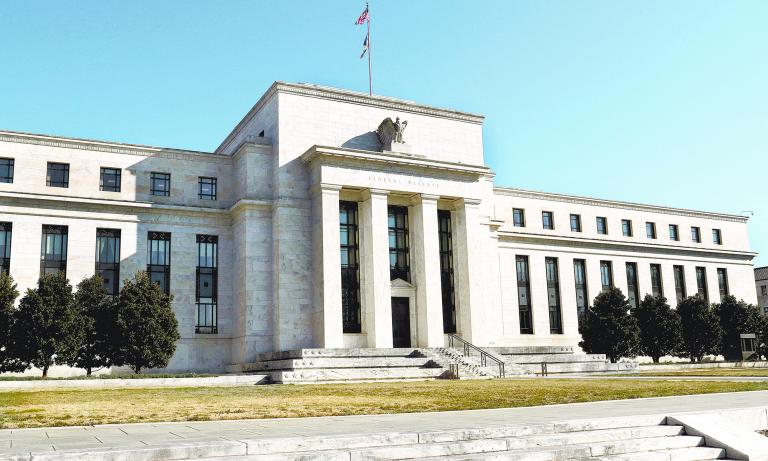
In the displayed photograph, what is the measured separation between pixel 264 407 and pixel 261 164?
97.8 ft

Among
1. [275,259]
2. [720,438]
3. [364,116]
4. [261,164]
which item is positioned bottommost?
[720,438]

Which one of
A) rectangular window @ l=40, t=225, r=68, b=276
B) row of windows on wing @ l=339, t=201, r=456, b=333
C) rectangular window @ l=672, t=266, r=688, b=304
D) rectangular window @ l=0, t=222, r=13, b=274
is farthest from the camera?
rectangular window @ l=672, t=266, r=688, b=304

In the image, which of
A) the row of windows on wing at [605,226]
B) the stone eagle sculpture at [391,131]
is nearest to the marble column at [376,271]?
the stone eagle sculpture at [391,131]

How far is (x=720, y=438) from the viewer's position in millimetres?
12844

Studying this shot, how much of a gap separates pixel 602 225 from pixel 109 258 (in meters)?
41.3

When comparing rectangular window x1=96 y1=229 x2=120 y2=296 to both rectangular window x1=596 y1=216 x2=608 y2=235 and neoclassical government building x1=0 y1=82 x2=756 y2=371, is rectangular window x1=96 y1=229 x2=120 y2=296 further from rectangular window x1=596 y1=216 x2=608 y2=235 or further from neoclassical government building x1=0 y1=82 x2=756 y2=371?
rectangular window x1=596 y1=216 x2=608 y2=235

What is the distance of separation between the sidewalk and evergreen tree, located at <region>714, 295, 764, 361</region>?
1879 inches

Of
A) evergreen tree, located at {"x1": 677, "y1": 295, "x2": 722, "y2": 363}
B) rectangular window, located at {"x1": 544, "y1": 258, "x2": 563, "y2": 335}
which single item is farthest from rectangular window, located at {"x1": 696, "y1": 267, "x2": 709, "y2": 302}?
rectangular window, located at {"x1": 544, "y1": 258, "x2": 563, "y2": 335}

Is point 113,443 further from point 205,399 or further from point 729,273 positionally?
point 729,273

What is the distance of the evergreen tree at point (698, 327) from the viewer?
186ft

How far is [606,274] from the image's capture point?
62.6 m

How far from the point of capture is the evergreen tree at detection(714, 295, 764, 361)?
197ft

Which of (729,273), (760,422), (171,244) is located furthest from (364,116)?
(729,273)

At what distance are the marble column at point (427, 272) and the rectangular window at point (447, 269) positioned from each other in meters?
2.22
